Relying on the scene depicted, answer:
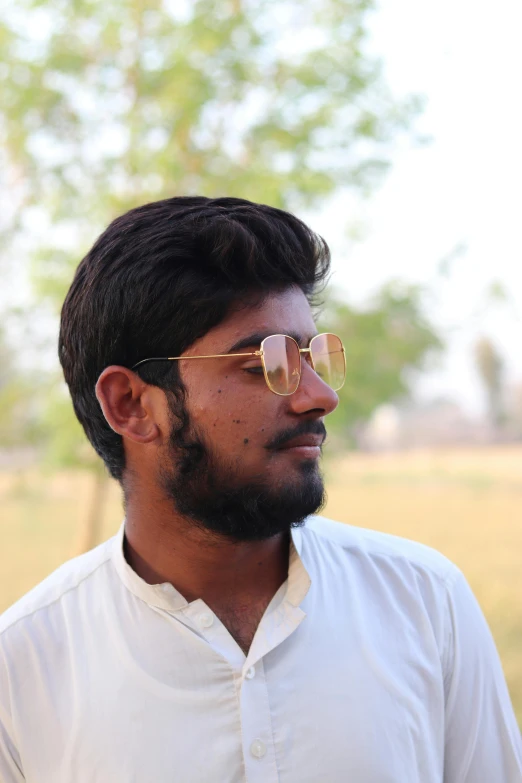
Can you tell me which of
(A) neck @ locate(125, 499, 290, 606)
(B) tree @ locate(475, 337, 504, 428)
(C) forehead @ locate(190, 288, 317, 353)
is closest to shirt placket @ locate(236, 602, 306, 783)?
(A) neck @ locate(125, 499, 290, 606)

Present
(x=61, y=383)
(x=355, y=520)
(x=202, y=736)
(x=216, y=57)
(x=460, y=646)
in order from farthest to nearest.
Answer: (x=355, y=520)
(x=61, y=383)
(x=216, y=57)
(x=460, y=646)
(x=202, y=736)

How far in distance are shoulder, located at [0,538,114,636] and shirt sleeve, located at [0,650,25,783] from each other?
12 centimetres

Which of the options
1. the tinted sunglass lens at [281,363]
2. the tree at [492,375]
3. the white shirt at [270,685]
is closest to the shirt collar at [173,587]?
the white shirt at [270,685]

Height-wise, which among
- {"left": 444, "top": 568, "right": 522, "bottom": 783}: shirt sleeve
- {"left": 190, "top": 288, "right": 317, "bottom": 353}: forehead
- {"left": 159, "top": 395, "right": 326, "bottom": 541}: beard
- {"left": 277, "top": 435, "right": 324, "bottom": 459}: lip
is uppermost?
{"left": 190, "top": 288, "right": 317, "bottom": 353}: forehead

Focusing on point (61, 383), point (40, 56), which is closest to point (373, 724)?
point (61, 383)

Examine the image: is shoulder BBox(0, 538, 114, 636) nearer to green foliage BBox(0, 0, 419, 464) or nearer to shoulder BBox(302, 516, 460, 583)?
shoulder BBox(302, 516, 460, 583)

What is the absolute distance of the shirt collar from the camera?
4.55ft

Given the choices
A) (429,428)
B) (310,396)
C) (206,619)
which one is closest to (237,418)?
(310,396)

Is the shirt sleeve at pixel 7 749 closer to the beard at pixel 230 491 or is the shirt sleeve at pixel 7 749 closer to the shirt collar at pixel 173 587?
the shirt collar at pixel 173 587

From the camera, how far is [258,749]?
1226 mm

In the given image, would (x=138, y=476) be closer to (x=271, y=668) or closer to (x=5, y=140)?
(x=271, y=668)

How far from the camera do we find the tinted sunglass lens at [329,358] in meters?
1.47

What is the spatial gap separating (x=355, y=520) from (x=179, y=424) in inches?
281

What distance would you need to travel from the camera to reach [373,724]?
4.15 feet
